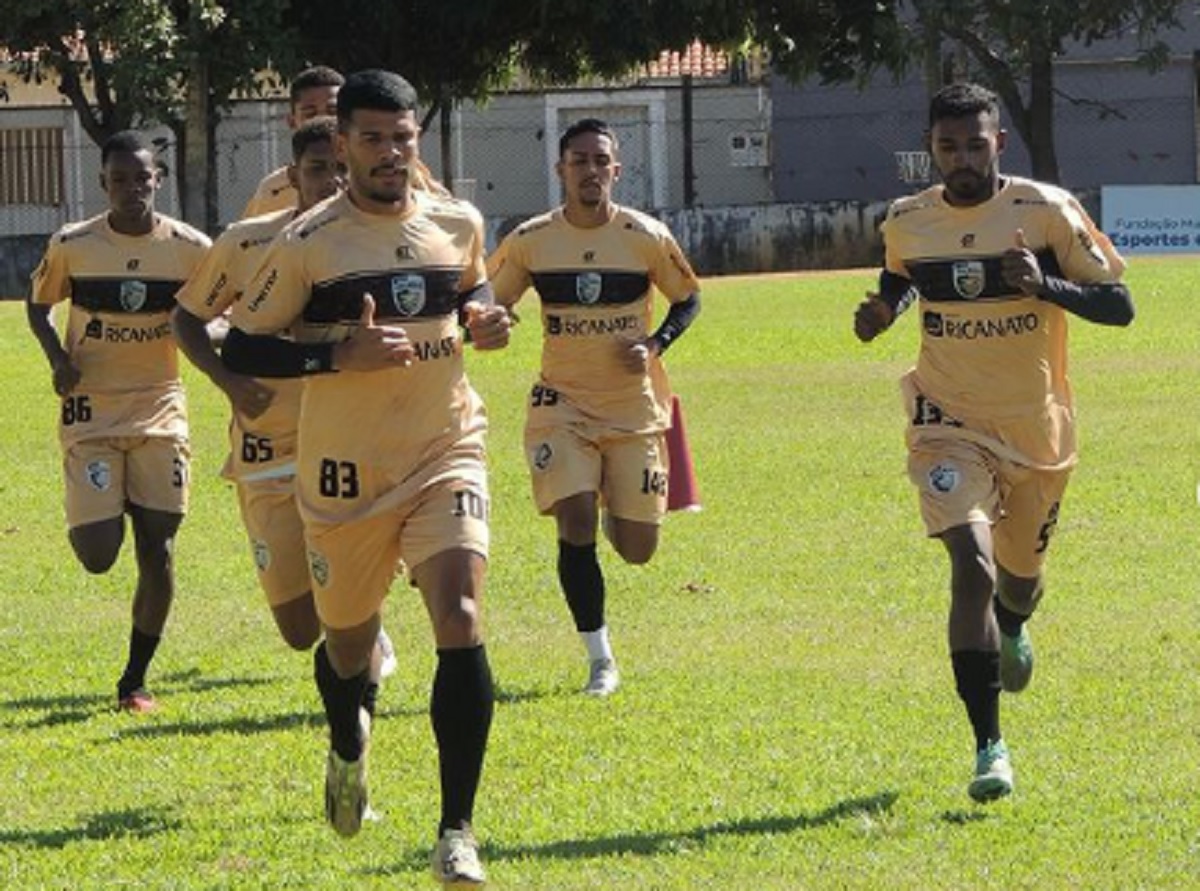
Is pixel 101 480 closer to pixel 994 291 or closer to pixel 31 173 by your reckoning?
pixel 994 291

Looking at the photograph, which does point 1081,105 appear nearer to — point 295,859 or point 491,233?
point 491,233

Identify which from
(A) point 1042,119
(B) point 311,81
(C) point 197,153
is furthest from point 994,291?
(A) point 1042,119

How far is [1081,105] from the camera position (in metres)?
55.1

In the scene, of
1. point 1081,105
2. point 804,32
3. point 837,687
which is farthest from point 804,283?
point 837,687

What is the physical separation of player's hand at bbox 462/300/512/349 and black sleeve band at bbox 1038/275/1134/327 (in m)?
→ 1.88

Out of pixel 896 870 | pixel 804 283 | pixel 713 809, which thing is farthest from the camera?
pixel 804 283

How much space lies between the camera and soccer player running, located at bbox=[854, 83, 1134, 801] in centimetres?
952

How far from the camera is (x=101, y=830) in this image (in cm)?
916

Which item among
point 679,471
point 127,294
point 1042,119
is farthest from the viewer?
point 1042,119

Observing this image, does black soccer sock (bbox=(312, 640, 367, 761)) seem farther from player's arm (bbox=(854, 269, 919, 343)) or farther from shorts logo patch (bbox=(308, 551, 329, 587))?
player's arm (bbox=(854, 269, 919, 343))

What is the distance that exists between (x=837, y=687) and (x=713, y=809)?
8.06 ft

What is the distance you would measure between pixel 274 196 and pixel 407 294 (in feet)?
10.3

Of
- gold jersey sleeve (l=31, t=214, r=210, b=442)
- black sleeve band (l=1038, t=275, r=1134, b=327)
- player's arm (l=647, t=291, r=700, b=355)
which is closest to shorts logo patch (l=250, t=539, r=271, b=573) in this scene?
gold jersey sleeve (l=31, t=214, r=210, b=442)

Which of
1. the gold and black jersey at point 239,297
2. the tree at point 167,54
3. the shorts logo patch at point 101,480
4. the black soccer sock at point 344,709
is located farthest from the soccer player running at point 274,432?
the tree at point 167,54
